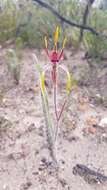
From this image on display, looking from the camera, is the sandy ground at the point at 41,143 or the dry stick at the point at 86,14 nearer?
the sandy ground at the point at 41,143

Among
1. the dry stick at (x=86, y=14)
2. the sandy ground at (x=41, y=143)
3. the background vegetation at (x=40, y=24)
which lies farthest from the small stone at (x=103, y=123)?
the dry stick at (x=86, y=14)

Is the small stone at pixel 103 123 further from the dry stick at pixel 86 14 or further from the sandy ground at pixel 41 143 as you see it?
the dry stick at pixel 86 14

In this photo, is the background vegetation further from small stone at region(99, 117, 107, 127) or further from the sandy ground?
small stone at region(99, 117, 107, 127)

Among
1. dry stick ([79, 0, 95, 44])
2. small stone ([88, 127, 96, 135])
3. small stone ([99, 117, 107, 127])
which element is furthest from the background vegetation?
small stone ([88, 127, 96, 135])

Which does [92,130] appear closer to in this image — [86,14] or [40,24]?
[86,14]

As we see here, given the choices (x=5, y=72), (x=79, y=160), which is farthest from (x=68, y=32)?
(x=79, y=160)

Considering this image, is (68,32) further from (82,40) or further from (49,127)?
(49,127)

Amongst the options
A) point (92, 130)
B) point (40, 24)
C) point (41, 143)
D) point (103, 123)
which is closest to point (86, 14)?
point (40, 24)

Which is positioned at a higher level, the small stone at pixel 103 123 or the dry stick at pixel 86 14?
the dry stick at pixel 86 14
